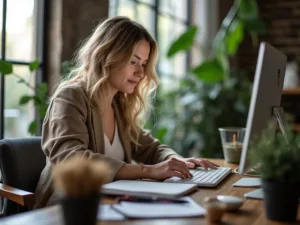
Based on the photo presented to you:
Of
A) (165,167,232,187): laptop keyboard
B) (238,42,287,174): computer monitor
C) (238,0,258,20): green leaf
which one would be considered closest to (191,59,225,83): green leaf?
(238,0,258,20): green leaf

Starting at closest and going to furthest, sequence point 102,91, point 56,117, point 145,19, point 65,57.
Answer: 1. point 56,117
2. point 102,91
3. point 65,57
4. point 145,19

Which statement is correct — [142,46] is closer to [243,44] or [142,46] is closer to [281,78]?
[281,78]

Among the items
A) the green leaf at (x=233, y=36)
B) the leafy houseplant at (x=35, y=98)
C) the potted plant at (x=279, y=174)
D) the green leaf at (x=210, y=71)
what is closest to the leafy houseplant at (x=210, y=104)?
the green leaf at (x=233, y=36)

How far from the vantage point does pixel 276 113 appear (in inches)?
57.9

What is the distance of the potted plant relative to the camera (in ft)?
3.46

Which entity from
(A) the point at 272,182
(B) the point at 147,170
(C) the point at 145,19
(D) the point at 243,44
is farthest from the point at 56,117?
(D) the point at 243,44

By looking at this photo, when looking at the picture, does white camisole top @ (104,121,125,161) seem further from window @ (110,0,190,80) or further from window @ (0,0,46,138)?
window @ (110,0,190,80)

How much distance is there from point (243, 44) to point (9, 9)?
3237 millimetres

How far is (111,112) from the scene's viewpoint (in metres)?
1.98

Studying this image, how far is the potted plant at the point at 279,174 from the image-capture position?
1055 mm

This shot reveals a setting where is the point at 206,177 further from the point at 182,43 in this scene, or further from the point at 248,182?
the point at 182,43

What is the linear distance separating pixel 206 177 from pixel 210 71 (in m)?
2.27

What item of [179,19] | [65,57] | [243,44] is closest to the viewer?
[65,57]

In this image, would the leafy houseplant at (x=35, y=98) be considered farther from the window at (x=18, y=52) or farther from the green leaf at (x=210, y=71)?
the green leaf at (x=210, y=71)
